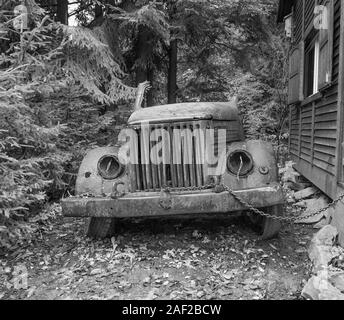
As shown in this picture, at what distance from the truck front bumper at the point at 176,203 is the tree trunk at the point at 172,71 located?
7.56 metres

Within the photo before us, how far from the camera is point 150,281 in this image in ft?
12.4

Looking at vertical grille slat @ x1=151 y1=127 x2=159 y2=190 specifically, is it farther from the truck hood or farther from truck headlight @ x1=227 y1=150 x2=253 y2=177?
truck headlight @ x1=227 y1=150 x2=253 y2=177

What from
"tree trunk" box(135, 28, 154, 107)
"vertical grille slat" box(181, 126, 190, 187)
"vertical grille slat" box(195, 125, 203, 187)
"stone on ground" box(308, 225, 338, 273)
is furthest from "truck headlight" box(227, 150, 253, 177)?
"tree trunk" box(135, 28, 154, 107)

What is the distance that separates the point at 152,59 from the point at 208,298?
26.5 feet

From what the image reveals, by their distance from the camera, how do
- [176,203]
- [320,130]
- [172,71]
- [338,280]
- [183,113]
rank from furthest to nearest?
1. [172,71]
2. [320,130]
3. [183,113]
4. [176,203]
5. [338,280]

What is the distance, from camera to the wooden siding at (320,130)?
17.1 feet

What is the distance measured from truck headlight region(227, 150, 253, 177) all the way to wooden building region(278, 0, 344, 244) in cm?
119

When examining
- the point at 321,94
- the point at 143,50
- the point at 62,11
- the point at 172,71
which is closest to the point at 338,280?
the point at 321,94

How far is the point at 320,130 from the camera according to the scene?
245 inches

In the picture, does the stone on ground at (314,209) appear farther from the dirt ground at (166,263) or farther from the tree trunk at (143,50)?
the tree trunk at (143,50)

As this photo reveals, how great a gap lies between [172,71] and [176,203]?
7.81 metres

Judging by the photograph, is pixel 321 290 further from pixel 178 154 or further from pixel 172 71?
pixel 172 71

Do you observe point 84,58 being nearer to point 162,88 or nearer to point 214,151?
point 214,151

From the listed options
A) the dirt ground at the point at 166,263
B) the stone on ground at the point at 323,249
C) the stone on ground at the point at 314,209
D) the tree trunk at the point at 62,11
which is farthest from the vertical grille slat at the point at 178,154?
the tree trunk at the point at 62,11
